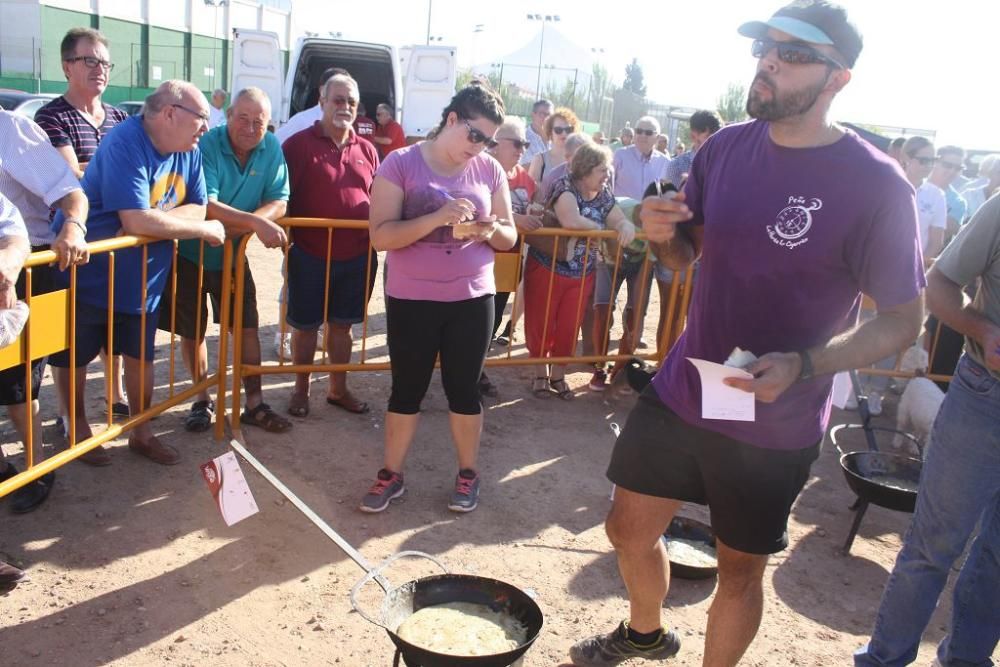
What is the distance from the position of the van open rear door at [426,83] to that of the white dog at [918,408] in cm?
950

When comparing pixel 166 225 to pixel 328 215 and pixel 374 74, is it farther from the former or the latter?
pixel 374 74

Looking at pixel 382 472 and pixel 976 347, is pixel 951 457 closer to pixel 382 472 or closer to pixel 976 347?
pixel 976 347

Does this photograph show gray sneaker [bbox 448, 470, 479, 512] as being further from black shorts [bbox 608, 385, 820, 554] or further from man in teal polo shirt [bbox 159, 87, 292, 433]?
black shorts [bbox 608, 385, 820, 554]

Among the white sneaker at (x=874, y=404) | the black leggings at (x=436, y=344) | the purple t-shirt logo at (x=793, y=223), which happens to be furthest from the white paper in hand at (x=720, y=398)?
the white sneaker at (x=874, y=404)

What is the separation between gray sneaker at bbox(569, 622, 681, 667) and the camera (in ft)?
10.1

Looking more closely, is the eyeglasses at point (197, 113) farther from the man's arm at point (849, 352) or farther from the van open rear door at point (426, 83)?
the van open rear door at point (426, 83)

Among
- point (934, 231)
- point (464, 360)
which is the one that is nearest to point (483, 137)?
point (464, 360)

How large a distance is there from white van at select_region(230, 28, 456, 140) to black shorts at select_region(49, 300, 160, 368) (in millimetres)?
8883

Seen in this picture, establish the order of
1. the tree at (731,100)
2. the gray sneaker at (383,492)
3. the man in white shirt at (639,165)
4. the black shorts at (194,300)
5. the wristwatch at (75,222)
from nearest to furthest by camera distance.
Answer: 1. the wristwatch at (75,222)
2. the gray sneaker at (383,492)
3. the black shorts at (194,300)
4. the man in white shirt at (639,165)
5. the tree at (731,100)

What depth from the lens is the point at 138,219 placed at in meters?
4.00

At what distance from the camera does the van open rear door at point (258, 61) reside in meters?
13.6

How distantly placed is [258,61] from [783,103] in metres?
12.9

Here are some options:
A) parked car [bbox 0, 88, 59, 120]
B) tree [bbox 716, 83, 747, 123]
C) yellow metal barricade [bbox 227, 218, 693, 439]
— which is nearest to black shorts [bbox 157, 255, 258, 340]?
yellow metal barricade [bbox 227, 218, 693, 439]

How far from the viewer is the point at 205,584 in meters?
3.56
